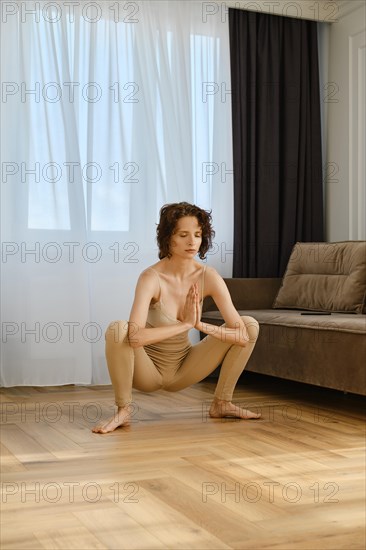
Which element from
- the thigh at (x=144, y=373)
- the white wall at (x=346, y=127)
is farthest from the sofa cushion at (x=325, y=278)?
the thigh at (x=144, y=373)

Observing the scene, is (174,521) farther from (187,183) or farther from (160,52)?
(160,52)

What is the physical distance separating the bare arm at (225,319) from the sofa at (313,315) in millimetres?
514

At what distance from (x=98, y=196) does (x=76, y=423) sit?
1.78 m

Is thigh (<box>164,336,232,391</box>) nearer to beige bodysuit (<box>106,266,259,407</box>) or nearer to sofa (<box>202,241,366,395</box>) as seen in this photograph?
beige bodysuit (<box>106,266,259,407</box>)

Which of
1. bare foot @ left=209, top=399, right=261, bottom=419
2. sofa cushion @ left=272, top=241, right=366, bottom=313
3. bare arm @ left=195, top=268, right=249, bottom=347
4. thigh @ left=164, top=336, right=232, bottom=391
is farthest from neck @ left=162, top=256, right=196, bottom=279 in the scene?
sofa cushion @ left=272, top=241, right=366, bottom=313

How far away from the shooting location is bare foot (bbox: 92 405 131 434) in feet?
10.6

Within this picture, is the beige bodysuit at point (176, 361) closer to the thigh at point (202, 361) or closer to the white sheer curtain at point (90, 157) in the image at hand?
the thigh at point (202, 361)

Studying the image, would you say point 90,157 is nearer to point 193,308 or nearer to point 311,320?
point 311,320

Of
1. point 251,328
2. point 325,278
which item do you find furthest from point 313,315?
point 251,328

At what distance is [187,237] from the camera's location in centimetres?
330

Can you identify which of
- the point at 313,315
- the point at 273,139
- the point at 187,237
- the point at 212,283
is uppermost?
the point at 273,139

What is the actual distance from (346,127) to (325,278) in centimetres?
127

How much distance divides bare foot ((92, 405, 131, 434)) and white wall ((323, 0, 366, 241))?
2527 mm

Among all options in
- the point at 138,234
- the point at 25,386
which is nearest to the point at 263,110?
the point at 138,234
